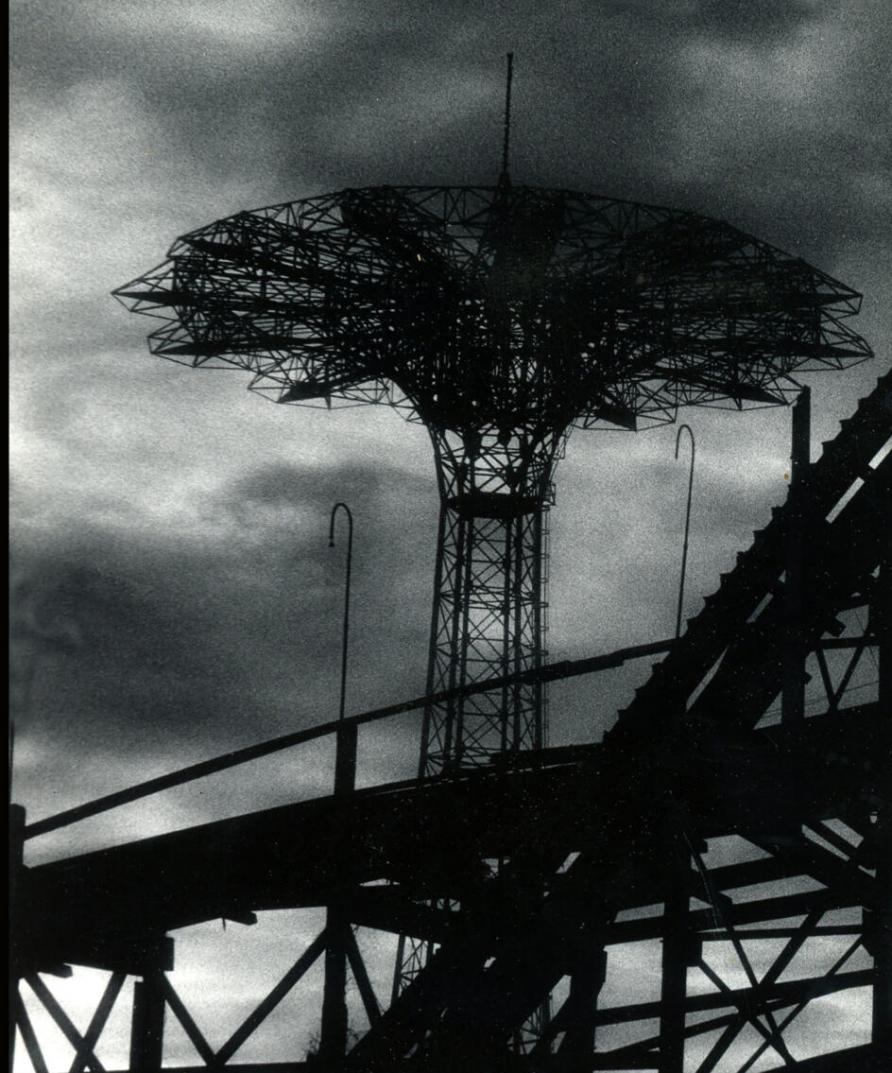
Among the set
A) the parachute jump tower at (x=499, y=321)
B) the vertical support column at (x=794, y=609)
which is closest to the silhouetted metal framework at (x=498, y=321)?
the parachute jump tower at (x=499, y=321)

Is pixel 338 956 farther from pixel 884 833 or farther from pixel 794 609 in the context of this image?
pixel 794 609

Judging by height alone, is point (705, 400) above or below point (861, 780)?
above

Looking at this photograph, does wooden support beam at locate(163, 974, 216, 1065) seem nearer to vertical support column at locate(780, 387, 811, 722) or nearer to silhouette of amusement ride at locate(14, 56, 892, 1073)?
silhouette of amusement ride at locate(14, 56, 892, 1073)

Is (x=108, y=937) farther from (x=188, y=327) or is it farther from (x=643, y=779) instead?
(x=188, y=327)

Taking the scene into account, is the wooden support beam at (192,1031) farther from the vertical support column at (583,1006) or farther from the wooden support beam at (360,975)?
the vertical support column at (583,1006)

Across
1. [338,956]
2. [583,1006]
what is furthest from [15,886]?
[583,1006]

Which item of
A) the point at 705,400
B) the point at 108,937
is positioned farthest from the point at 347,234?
the point at 108,937
